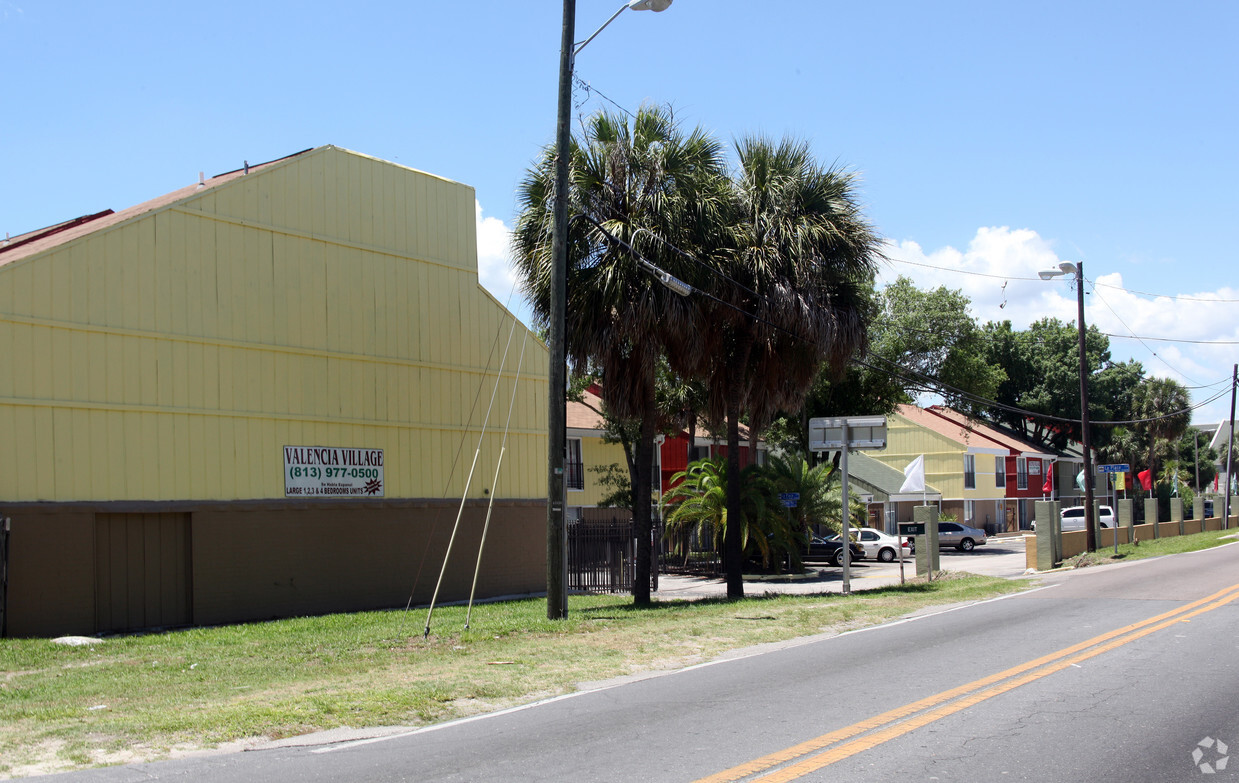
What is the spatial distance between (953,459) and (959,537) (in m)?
12.7

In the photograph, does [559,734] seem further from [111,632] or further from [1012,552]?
[1012,552]

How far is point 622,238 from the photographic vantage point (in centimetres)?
1789

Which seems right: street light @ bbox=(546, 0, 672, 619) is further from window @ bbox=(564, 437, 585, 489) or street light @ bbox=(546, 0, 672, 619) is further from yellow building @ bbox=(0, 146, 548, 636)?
window @ bbox=(564, 437, 585, 489)

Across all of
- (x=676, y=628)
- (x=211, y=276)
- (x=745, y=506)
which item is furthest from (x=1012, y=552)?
(x=211, y=276)

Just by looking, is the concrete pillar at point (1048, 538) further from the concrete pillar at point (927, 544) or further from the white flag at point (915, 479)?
the white flag at point (915, 479)

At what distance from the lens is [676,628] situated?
14758 mm

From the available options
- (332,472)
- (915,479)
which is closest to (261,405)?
(332,472)

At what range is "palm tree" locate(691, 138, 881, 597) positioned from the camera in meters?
19.6

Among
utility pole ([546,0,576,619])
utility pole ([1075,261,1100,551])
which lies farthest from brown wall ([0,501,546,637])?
utility pole ([1075,261,1100,551])

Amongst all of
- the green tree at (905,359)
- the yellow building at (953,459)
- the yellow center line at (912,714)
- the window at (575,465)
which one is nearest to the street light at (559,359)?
the yellow center line at (912,714)

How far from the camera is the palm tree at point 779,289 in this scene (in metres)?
19.6

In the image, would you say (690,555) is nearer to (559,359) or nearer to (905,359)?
(905,359)

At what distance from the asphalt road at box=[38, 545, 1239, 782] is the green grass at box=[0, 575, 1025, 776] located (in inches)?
29.9

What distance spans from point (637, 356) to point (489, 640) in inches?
264
